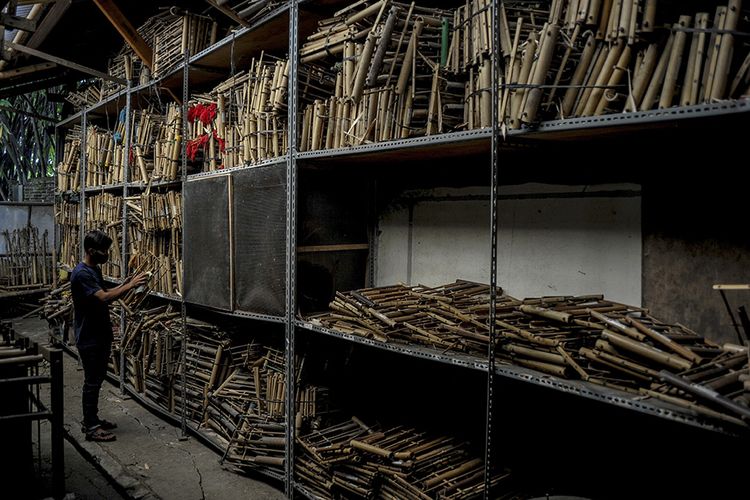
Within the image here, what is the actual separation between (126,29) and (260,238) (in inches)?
139

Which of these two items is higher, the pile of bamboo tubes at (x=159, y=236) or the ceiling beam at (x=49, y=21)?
the ceiling beam at (x=49, y=21)

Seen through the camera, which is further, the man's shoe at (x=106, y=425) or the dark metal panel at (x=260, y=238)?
the man's shoe at (x=106, y=425)

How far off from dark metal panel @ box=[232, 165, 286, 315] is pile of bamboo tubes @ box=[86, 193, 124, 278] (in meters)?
3.38

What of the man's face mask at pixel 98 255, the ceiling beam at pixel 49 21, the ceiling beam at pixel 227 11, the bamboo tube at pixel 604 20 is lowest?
the man's face mask at pixel 98 255

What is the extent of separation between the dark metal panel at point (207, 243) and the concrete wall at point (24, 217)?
1050cm

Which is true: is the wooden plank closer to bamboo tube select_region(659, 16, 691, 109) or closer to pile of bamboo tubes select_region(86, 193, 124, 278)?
bamboo tube select_region(659, 16, 691, 109)

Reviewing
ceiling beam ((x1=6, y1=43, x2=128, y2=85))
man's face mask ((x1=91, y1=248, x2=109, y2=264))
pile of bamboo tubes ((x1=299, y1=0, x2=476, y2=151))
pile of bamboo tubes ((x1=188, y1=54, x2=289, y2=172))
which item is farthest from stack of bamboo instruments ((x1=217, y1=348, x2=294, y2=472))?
ceiling beam ((x1=6, y1=43, x2=128, y2=85))

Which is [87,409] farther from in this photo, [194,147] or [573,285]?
[573,285]

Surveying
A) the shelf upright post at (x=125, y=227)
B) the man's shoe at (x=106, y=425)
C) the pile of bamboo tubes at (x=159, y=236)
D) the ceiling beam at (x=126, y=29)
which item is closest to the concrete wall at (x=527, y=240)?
the pile of bamboo tubes at (x=159, y=236)

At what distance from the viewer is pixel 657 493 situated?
3.13 m

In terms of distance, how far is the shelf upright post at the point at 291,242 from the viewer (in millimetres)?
4309

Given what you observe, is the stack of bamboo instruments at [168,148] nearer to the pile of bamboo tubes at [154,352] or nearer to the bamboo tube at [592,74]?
the pile of bamboo tubes at [154,352]

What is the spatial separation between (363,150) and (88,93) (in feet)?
24.5

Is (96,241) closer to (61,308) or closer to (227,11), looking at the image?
(227,11)
